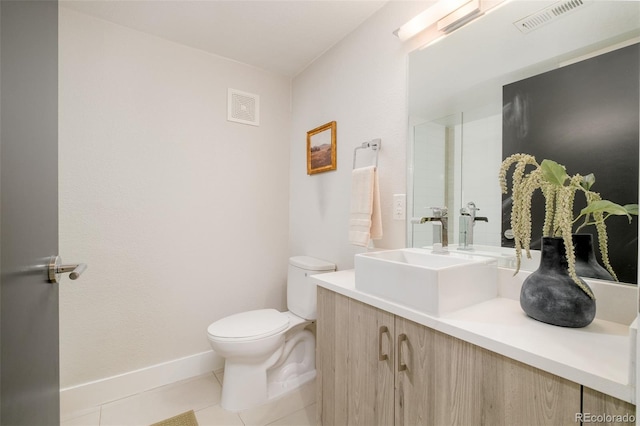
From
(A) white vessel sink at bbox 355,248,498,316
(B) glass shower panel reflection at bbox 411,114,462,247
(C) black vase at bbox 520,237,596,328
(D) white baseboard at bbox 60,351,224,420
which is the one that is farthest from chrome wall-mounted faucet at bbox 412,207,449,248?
(D) white baseboard at bbox 60,351,224,420

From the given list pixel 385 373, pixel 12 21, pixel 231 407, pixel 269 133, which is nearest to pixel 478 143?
pixel 385 373

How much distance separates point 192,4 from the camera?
1.58 m

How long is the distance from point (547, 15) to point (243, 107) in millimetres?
1826

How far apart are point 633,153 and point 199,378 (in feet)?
8.09

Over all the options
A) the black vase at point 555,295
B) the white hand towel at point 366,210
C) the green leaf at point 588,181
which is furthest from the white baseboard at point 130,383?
the green leaf at point 588,181

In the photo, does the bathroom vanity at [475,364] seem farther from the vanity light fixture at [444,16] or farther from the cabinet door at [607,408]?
the vanity light fixture at [444,16]

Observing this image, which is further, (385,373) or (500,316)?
(385,373)

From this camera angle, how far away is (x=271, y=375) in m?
1.81

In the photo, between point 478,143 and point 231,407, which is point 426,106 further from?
point 231,407

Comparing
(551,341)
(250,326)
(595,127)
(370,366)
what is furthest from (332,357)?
(595,127)

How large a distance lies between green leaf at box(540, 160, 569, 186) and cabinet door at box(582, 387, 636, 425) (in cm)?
52

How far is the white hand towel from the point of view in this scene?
1.53 meters

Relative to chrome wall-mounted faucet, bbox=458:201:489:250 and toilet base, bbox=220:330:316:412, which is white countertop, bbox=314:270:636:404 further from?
toilet base, bbox=220:330:316:412

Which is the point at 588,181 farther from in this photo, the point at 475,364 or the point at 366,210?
the point at 366,210
